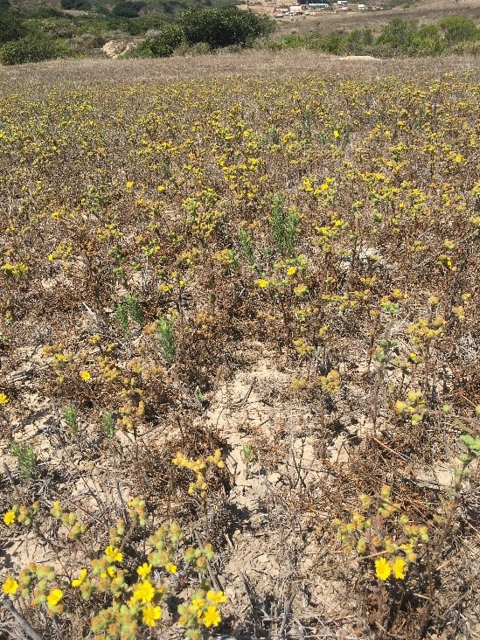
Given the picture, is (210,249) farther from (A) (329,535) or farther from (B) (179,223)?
(A) (329,535)

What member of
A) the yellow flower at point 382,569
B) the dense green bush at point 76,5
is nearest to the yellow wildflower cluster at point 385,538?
the yellow flower at point 382,569

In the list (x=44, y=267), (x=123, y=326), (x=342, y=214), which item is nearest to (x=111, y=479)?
(x=123, y=326)

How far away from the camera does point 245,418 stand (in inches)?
144

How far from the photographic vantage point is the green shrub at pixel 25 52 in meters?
31.7

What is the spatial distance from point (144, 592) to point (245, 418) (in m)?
1.67

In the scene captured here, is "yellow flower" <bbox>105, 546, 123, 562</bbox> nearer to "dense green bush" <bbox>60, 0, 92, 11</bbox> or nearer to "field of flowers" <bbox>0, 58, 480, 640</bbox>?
"field of flowers" <bbox>0, 58, 480, 640</bbox>

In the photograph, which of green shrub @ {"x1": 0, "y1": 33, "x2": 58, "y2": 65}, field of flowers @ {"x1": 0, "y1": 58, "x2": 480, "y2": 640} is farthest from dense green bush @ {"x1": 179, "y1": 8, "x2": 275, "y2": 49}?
field of flowers @ {"x1": 0, "y1": 58, "x2": 480, "y2": 640}

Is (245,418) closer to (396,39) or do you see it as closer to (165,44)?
(396,39)

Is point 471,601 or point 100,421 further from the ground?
point 100,421

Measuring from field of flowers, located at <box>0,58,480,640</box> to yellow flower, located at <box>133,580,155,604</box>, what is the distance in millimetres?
10

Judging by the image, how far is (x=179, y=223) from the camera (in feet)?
20.1

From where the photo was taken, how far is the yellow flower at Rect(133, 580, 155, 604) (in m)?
2.14

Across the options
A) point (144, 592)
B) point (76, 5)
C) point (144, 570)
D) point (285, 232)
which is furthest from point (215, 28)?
point (76, 5)

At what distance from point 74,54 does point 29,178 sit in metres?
37.2
